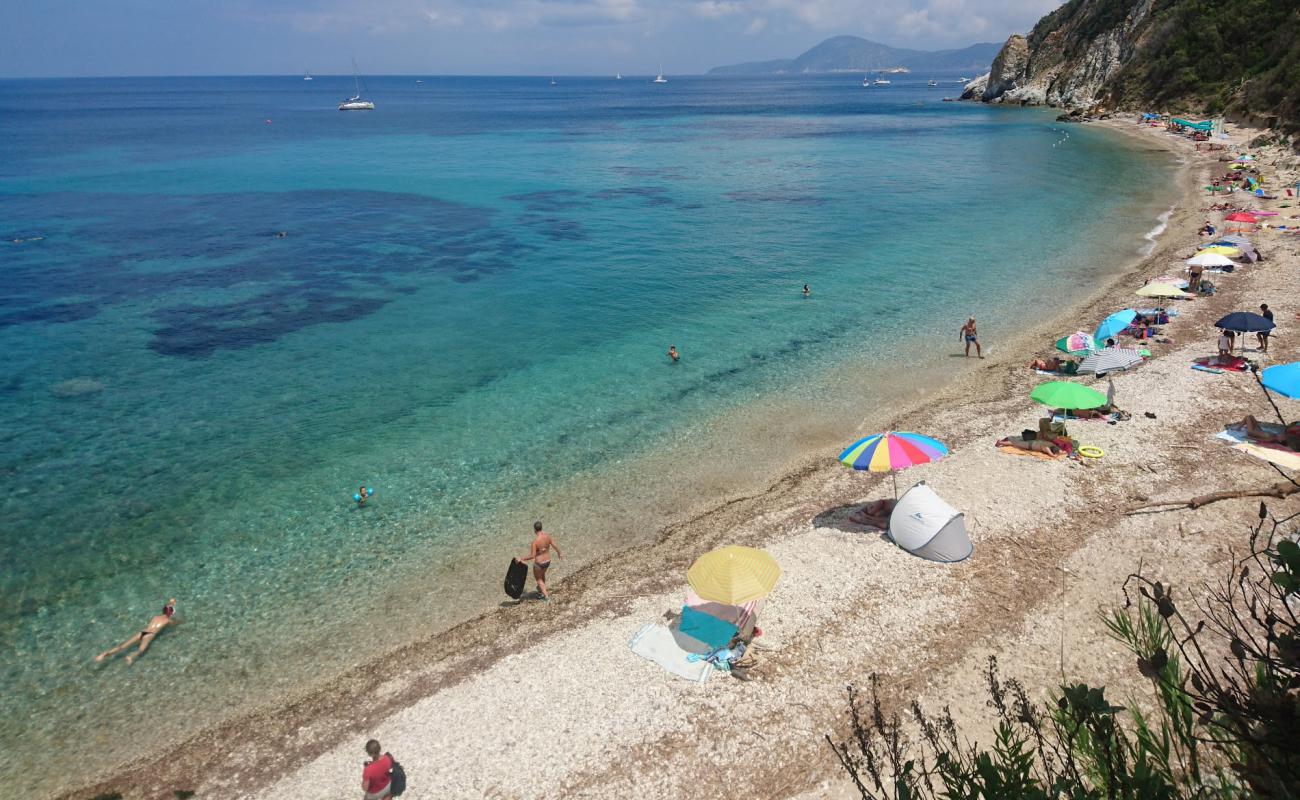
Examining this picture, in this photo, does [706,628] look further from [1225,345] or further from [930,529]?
[1225,345]

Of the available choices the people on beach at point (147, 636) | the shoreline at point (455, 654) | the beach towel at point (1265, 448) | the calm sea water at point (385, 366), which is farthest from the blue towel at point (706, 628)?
the beach towel at point (1265, 448)

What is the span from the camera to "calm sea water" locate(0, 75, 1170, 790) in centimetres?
1594

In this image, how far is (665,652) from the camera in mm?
13320

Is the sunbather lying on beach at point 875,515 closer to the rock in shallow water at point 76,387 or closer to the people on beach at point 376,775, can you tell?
the people on beach at point 376,775

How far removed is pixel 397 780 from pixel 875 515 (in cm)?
1149

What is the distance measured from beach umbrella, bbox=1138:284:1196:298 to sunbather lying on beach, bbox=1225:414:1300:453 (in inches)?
501

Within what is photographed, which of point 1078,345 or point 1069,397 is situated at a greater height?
point 1069,397

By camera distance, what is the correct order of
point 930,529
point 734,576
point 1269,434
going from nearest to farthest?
point 734,576 < point 930,529 < point 1269,434

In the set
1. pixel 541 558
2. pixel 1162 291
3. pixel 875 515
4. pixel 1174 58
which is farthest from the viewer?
pixel 1174 58

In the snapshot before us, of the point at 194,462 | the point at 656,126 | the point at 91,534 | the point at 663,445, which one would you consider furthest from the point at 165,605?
the point at 656,126

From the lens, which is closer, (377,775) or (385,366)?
(377,775)

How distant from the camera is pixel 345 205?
198 ft

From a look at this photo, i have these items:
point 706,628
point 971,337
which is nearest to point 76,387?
point 706,628

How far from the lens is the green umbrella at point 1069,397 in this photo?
1855 centimetres
